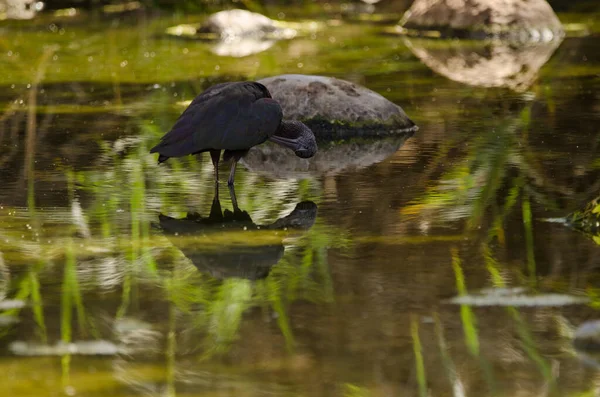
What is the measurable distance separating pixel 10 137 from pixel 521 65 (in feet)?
20.5

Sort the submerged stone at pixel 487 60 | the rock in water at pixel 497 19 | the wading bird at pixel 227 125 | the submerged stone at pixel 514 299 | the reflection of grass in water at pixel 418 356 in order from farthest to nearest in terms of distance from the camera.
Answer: the rock in water at pixel 497 19 → the submerged stone at pixel 487 60 → the wading bird at pixel 227 125 → the submerged stone at pixel 514 299 → the reflection of grass in water at pixel 418 356

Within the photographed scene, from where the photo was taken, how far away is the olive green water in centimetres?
413

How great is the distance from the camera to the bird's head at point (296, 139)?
286 inches

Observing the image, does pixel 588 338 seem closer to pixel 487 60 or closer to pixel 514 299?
pixel 514 299

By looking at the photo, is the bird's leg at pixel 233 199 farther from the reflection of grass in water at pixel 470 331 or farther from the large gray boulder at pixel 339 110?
the large gray boulder at pixel 339 110

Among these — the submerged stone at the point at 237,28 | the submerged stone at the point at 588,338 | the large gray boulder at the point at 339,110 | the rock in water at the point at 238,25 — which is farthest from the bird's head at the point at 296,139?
the rock in water at the point at 238,25

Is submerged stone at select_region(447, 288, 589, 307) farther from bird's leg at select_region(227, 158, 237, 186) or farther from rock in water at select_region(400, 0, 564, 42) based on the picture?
rock in water at select_region(400, 0, 564, 42)

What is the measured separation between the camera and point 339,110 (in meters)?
9.22

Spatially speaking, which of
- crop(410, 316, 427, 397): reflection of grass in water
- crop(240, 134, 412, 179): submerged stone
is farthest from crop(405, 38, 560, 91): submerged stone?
crop(410, 316, 427, 397): reflection of grass in water

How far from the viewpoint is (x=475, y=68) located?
13148 mm

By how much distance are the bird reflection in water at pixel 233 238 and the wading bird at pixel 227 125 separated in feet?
1.14

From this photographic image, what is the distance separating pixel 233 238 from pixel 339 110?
342 cm

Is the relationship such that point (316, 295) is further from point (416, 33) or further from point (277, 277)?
point (416, 33)

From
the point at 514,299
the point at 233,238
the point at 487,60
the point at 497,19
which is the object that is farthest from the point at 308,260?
the point at 497,19
